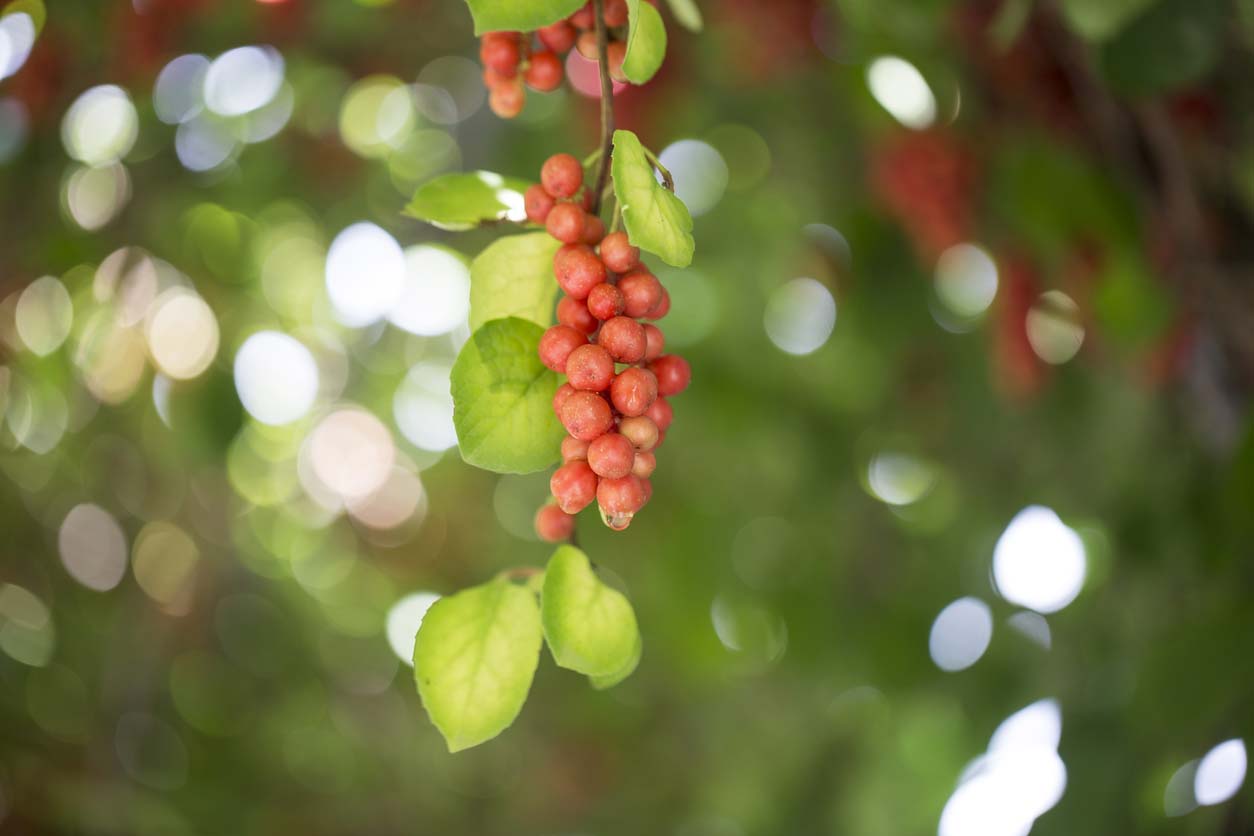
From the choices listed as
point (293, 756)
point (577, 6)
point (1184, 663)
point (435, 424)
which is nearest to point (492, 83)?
point (577, 6)

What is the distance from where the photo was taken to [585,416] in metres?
0.37

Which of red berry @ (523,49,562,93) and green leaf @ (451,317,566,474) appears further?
red berry @ (523,49,562,93)

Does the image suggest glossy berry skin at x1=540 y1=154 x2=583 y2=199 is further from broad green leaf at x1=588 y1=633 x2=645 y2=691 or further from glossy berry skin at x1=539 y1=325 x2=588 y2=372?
broad green leaf at x1=588 y1=633 x2=645 y2=691

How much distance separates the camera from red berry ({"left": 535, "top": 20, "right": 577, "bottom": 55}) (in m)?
0.49

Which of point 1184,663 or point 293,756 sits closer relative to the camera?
point 1184,663

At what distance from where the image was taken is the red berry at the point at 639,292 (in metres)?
0.40

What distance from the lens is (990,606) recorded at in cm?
160

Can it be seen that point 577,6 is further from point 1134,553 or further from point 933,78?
point 1134,553

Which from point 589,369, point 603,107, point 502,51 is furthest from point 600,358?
point 502,51

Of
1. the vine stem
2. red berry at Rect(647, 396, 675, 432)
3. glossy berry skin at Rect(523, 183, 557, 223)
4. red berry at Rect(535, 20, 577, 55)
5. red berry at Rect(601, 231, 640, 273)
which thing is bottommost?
red berry at Rect(647, 396, 675, 432)

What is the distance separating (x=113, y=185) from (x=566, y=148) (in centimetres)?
65

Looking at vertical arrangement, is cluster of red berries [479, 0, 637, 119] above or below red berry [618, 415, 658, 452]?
above

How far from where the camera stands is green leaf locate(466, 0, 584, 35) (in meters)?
0.38

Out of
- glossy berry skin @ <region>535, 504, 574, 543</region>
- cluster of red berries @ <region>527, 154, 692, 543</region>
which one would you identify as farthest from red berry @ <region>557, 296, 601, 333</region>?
glossy berry skin @ <region>535, 504, 574, 543</region>
